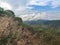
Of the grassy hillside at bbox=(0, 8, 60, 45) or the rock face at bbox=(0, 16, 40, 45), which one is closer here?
the rock face at bbox=(0, 16, 40, 45)

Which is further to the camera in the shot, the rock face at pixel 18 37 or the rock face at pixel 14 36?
the rock face at pixel 18 37

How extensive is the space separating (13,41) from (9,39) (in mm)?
1254

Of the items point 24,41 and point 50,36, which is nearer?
point 24,41

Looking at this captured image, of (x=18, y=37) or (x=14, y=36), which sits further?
(x=14, y=36)

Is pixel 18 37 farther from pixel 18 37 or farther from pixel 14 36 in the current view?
pixel 14 36

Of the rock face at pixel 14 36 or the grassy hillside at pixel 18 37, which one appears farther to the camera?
the grassy hillside at pixel 18 37

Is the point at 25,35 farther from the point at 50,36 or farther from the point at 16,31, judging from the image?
the point at 50,36

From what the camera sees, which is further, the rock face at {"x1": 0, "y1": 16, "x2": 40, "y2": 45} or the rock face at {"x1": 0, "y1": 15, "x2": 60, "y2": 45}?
the rock face at {"x1": 0, "y1": 15, "x2": 60, "y2": 45}

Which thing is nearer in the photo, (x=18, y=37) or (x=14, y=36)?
(x=18, y=37)

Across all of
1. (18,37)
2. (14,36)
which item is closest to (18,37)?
(18,37)

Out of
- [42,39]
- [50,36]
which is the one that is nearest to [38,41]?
[42,39]

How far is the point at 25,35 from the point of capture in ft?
114

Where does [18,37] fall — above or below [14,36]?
below

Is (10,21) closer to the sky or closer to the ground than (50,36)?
closer to the sky
